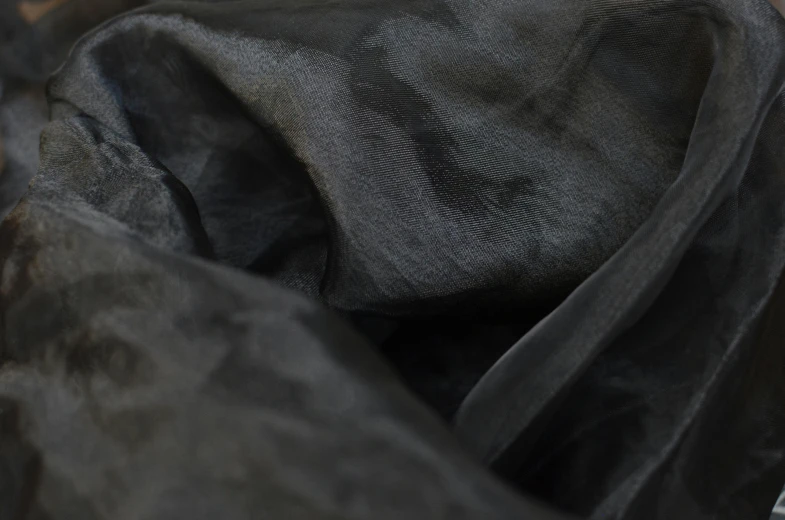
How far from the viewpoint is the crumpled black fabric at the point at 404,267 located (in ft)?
1.27

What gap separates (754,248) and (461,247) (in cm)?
20

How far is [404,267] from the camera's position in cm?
58

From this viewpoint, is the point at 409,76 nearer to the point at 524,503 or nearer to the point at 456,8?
the point at 456,8

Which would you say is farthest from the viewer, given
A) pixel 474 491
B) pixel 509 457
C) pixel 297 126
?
pixel 297 126

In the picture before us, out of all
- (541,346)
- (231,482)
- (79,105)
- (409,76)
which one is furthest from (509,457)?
(79,105)

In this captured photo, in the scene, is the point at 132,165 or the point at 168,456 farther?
the point at 132,165

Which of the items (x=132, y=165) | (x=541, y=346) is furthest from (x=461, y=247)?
(x=132, y=165)

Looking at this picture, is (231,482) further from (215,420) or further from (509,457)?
(509,457)

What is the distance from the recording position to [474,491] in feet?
1.15

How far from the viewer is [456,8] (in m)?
0.61

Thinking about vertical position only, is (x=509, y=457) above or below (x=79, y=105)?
below

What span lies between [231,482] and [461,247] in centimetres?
27

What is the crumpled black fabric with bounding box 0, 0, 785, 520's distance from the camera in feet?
1.27

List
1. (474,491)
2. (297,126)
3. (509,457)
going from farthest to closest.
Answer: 1. (297,126)
2. (509,457)
3. (474,491)
